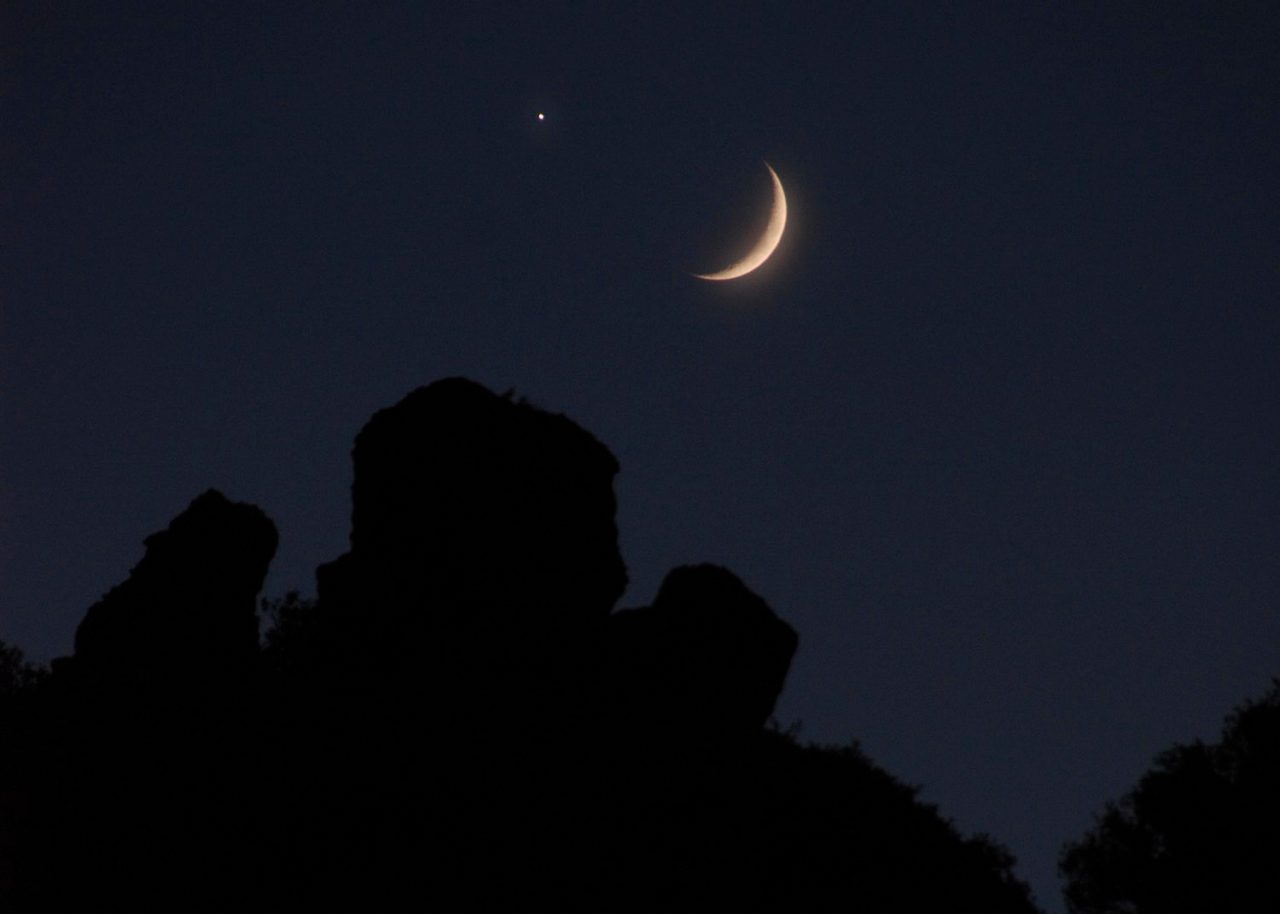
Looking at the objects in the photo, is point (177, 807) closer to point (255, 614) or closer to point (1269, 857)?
point (255, 614)

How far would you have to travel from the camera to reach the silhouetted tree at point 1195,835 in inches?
1859

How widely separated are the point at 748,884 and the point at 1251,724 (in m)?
43.4

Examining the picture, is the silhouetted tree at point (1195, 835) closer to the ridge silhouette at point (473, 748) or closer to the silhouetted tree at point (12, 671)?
the ridge silhouette at point (473, 748)

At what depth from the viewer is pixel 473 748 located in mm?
28031

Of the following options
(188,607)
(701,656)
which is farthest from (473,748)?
(188,607)

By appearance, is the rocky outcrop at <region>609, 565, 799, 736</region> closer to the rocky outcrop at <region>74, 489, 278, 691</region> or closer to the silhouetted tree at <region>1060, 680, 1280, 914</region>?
the rocky outcrop at <region>74, 489, 278, 691</region>

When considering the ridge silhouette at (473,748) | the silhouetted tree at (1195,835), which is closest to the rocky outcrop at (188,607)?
the ridge silhouette at (473,748)

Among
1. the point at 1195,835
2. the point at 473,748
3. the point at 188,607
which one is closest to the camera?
the point at 473,748

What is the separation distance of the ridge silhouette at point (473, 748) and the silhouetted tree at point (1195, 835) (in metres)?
21.3

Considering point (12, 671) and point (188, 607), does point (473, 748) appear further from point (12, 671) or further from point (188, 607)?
point (12, 671)

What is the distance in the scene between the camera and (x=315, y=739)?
1174 inches

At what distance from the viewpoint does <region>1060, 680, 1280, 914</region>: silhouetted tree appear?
1859 inches

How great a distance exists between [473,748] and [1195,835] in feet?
140

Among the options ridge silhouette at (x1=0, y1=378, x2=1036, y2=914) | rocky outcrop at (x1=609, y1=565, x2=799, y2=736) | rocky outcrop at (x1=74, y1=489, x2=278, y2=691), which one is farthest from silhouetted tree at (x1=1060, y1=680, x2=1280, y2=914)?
rocky outcrop at (x1=74, y1=489, x2=278, y2=691)
